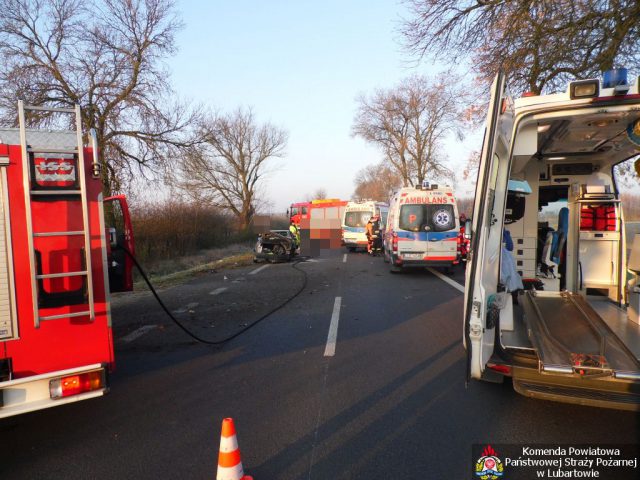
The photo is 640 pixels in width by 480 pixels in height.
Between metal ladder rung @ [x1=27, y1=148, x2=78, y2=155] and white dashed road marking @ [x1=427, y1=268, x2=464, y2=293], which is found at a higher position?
metal ladder rung @ [x1=27, y1=148, x2=78, y2=155]

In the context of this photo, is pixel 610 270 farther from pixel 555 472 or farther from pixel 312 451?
pixel 312 451

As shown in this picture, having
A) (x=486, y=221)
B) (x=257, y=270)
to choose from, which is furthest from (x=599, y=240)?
(x=257, y=270)

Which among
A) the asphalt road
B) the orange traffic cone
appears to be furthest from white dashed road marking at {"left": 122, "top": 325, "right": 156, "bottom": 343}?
the orange traffic cone

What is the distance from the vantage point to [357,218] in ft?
76.3

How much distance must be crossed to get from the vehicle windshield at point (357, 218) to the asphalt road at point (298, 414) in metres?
15.8

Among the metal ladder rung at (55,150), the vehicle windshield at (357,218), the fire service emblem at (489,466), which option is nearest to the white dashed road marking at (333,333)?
the fire service emblem at (489,466)

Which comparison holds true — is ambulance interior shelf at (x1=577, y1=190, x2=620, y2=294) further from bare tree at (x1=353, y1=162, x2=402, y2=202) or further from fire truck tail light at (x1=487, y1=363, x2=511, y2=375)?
bare tree at (x1=353, y1=162, x2=402, y2=202)

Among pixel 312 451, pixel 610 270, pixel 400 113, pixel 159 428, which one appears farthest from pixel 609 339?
pixel 400 113

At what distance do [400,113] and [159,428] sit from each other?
43803 mm

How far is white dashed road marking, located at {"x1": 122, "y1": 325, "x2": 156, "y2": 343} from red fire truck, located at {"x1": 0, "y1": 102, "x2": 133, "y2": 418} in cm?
328

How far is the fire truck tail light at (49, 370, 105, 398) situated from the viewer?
11.1 ft

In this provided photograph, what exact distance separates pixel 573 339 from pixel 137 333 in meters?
6.26

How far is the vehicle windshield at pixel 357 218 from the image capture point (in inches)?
900

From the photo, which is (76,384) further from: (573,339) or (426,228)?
(426,228)
